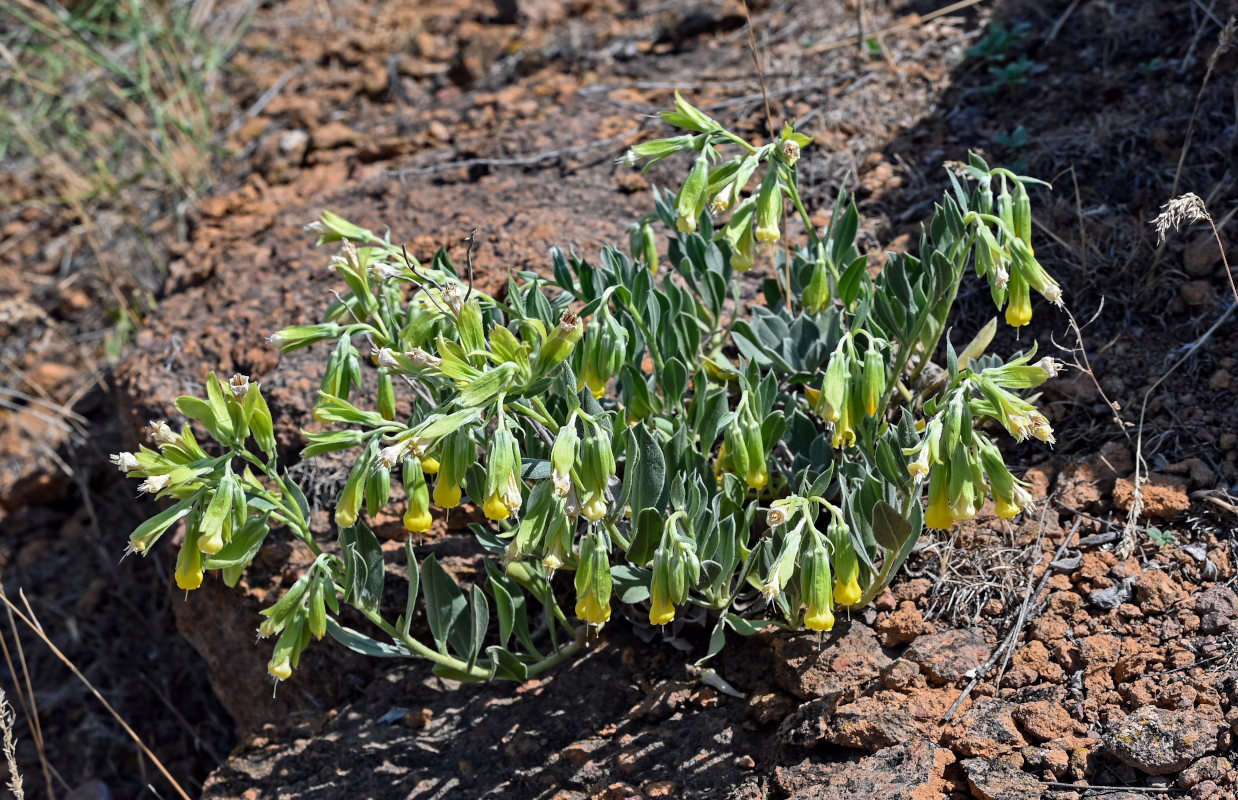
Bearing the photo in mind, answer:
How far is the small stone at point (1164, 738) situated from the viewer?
1.95 meters

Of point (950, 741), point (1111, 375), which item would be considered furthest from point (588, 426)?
point (1111, 375)

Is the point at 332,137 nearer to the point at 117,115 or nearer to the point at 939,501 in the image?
the point at 117,115

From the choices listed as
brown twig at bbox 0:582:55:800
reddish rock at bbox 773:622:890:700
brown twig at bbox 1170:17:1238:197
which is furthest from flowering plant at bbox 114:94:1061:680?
brown twig at bbox 0:582:55:800

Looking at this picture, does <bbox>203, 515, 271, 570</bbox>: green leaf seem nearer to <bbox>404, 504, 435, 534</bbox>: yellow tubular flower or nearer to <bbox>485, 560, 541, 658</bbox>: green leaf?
<bbox>404, 504, 435, 534</bbox>: yellow tubular flower

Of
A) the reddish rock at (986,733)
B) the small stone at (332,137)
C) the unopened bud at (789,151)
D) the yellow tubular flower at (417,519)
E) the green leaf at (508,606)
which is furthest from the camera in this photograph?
the small stone at (332,137)

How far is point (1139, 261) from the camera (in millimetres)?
2918

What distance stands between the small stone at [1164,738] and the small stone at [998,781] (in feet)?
0.56

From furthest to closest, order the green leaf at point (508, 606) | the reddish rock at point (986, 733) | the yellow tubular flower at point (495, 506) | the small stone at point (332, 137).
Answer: the small stone at point (332, 137)
the green leaf at point (508, 606)
the reddish rock at point (986, 733)
the yellow tubular flower at point (495, 506)

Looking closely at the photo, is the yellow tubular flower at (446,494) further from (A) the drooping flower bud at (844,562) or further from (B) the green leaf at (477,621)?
(A) the drooping flower bud at (844,562)

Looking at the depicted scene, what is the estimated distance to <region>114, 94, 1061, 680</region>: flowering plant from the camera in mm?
1962

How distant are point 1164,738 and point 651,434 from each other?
44.1 inches

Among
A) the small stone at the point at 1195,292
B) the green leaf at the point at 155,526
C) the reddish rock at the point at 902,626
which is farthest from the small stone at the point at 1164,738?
the green leaf at the point at 155,526

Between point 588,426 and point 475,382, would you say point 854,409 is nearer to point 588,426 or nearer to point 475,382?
point 588,426

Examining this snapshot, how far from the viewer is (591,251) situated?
3381 millimetres
